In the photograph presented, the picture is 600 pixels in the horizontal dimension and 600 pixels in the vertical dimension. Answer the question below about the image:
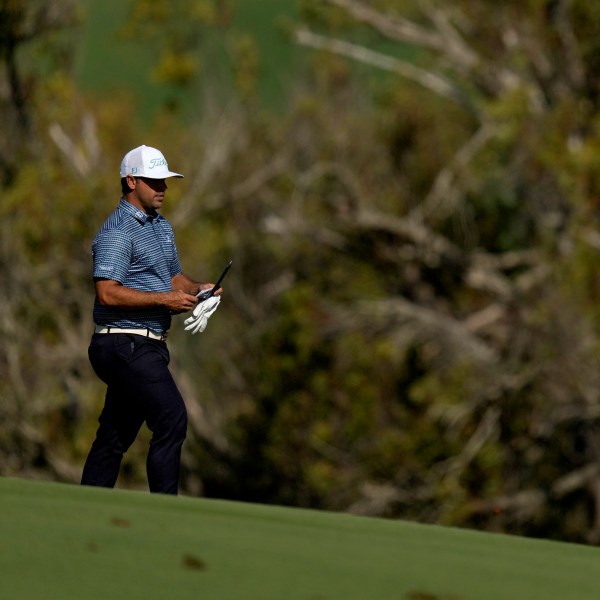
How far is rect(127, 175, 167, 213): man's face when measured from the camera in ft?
22.7

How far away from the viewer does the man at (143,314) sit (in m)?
6.80

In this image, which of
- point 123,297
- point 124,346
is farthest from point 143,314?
point 123,297

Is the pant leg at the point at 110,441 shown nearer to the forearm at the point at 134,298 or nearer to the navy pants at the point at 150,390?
the navy pants at the point at 150,390

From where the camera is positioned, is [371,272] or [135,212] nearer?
[135,212]

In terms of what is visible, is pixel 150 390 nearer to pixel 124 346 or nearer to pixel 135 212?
pixel 124 346

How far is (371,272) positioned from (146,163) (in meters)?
24.6

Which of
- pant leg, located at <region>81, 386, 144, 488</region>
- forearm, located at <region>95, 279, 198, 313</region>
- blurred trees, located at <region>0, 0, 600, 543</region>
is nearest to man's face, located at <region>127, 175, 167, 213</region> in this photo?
forearm, located at <region>95, 279, 198, 313</region>

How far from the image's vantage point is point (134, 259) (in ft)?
22.5

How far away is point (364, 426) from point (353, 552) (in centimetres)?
2487

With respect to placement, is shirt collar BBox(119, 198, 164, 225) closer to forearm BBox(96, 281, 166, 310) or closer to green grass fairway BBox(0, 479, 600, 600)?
forearm BBox(96, 281, 166, 310)

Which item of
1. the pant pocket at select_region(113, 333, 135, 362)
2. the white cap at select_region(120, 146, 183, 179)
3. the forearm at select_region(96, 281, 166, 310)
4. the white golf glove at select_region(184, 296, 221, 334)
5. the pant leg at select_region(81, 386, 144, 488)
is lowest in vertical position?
the pant leg at select_region(81, 386, 144, 488)

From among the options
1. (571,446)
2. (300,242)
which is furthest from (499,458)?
(300,242)

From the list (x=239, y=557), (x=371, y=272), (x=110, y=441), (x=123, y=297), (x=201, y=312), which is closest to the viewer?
(x=239, y=557)

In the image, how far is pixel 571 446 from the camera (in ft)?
86.6
